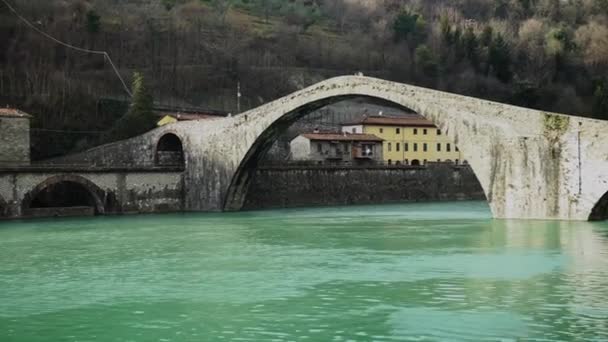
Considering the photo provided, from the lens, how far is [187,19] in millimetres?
85000

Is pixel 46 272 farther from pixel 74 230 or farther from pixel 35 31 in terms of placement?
pixel 35 31

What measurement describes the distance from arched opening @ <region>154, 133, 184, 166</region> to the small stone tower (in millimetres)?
7596

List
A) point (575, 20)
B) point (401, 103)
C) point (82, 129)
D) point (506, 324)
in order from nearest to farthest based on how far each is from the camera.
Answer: point (506, 324) < point (401, 103) < point (82, 129) < point (575, 20)

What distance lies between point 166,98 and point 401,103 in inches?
1520

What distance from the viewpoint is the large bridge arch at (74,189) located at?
38.3 metres

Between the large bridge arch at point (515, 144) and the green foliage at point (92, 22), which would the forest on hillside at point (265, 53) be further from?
the large bridge arch at point (515, 144)

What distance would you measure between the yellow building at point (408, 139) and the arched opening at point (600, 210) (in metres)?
33.7

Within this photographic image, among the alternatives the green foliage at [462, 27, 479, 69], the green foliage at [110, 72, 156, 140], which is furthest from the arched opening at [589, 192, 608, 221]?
the green foliage at [462, 27, 479, 69]

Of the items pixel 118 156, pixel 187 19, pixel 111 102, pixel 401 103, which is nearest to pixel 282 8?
pixel 187 19

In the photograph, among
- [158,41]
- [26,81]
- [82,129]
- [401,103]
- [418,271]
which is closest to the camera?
A: [418,271]

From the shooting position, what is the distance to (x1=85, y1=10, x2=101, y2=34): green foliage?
68.6 meters

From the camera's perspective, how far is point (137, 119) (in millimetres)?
50781

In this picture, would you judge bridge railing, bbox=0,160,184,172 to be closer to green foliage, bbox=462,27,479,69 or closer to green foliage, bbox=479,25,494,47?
green foliage, bbox=462,27,479,69

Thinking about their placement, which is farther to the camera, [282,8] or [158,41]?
[282,8]
